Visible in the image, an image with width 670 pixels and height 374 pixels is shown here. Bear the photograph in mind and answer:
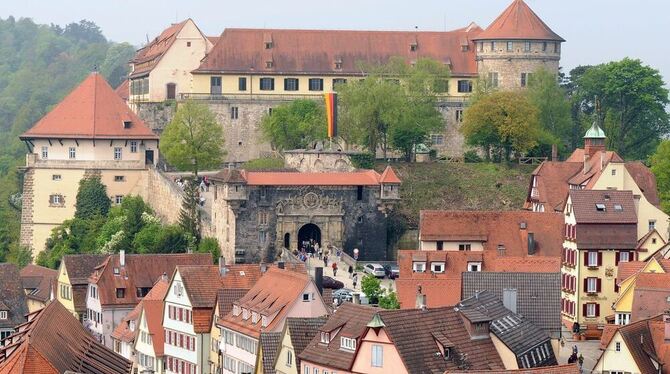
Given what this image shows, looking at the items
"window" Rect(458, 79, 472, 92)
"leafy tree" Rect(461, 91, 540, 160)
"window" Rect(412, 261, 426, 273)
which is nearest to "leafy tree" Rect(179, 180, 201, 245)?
"leafy tree" Rect(461, 91, 540, 160)

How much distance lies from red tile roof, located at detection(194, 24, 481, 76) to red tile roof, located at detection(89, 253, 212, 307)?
94.9 ft

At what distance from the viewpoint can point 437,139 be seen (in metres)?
136

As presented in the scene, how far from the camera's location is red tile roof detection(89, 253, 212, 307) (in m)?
108

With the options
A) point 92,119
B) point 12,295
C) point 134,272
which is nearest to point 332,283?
point 134,272

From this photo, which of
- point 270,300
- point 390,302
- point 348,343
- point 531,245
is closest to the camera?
point 348,343

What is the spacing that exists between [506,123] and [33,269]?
1161 inches

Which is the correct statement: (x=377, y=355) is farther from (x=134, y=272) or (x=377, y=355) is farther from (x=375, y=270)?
(x=134, y=272)

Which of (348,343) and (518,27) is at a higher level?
(518,27)

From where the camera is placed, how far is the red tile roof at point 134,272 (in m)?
108

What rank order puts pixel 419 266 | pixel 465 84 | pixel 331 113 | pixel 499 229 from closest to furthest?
pixel 419 266 → pixel 499 229 → pixel 331 113 → pixel 465 84

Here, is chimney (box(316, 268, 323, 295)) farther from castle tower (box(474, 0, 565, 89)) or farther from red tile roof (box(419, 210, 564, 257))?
castle tower (box(474, 0, 565, 89))

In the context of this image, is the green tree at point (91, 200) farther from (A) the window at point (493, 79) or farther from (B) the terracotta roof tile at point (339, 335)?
(B) the terracotta roof tile at point (339, 335)

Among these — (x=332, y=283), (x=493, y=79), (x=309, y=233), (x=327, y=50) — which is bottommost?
(x=332, y=283)

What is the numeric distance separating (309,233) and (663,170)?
65.0 feet
